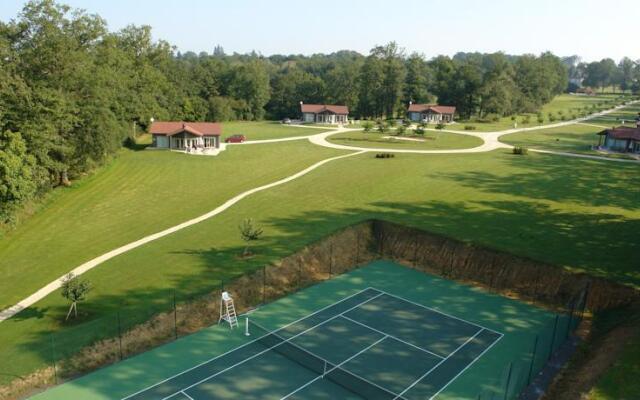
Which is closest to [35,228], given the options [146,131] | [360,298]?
[360,298]

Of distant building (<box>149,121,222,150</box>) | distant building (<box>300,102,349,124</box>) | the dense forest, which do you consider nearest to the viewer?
the dense forest

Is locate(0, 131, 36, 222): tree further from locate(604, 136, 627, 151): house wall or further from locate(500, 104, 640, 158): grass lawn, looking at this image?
locate(604, 136, 627, 151): house wall

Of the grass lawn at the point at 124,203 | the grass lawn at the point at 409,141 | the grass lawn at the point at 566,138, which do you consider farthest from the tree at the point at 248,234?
the grass lawn at the point at 566,138

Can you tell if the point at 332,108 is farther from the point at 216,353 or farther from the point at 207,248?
the point at 216,353

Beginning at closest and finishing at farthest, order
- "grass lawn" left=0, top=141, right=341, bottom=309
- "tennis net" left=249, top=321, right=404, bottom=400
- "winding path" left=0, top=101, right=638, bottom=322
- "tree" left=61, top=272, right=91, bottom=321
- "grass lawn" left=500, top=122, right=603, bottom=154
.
Answer: "tennis net" left=249, top=321, right=404, bottom=400 < "tree" left=61, top=272, right=91, bottom=321 < "winding path" left=0, top=101, right=638, bottom=322 < "grass lawn" left=0, top=141, right=341, bottom=309 < "grass lawn" left=500, top=122, right=603, bottom=154

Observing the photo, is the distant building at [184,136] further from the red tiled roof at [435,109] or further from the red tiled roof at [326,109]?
the red tiled roof at [435,109]

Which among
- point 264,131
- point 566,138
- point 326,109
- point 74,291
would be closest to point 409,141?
point 566,138

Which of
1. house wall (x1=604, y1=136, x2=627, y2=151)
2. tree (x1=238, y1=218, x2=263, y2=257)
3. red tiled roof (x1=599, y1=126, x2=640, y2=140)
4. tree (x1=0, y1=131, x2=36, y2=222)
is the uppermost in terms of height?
red tiled roof (x1=599, y1=126, x2=640, y2=140)

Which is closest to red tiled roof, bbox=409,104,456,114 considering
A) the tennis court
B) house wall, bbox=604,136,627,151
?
house wall, bbox=604,136,627,151
